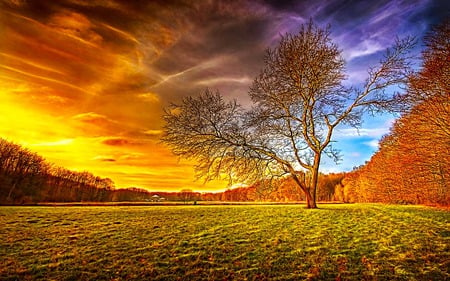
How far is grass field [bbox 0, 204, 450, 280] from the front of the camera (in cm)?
739

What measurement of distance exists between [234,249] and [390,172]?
109 feet

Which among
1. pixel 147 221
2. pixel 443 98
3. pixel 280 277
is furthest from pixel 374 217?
pixel 147 221

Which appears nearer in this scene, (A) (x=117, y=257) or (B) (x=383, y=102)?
(A) (x=117, y=257)

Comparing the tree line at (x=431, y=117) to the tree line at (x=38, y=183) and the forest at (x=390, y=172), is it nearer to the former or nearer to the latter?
the forest at (x=390, y=172)

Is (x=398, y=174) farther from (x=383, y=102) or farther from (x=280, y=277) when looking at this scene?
(x=280, y=277)

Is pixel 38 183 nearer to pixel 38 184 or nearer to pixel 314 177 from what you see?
pixel 38 184

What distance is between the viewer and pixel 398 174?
1283 inches

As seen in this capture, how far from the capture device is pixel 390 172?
1362 inches

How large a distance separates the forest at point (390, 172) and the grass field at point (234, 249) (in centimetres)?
478

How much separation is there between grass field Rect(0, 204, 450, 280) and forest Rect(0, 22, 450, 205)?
4784 millimetres

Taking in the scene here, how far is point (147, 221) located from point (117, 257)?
6.02 meters

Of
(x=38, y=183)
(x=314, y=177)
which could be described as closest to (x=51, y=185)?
(x=38, y=183)

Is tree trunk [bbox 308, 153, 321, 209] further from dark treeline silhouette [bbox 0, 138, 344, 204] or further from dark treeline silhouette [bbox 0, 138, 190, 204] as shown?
dark treeline silhouette [bbox 0, 138, 190, 204]

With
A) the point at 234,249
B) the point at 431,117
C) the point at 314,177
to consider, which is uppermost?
the point at 431,117
